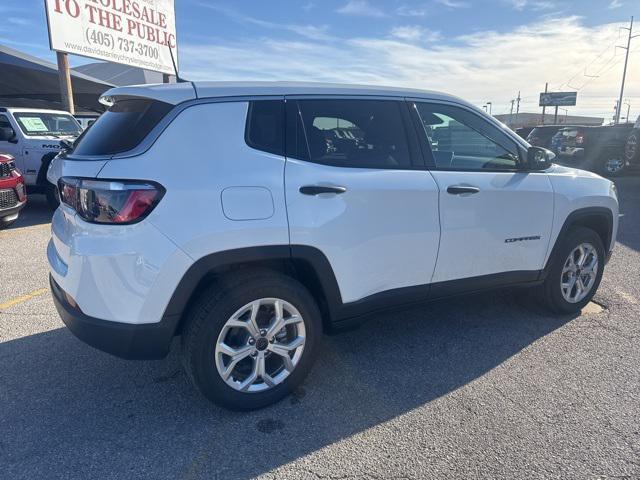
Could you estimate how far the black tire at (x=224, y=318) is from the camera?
257 cm

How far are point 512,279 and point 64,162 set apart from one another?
325cm

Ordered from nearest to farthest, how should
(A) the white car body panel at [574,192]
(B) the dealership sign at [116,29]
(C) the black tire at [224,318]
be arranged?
(C) the black tire at [224,318]
(A) the white car body panel at [574,192]
(B) the dealership sign at [116,29]

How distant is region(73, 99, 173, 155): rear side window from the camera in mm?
2547

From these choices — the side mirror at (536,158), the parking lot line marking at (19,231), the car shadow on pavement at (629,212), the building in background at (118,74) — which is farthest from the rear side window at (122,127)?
the building in background at (118,74)

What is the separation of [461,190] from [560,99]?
76423 millimetres

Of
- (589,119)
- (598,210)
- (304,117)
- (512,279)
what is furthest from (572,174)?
(589,119)

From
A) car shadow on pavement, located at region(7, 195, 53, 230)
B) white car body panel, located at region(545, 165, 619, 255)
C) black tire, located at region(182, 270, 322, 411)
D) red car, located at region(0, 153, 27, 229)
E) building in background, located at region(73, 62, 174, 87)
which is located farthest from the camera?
building in background, located at region(73, 62, 174, 87)

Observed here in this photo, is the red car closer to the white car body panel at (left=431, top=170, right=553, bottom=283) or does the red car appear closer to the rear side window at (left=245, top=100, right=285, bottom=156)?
the rear side window at (left=245, top=100, right=285, bottom=156)

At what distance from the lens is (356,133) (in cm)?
305

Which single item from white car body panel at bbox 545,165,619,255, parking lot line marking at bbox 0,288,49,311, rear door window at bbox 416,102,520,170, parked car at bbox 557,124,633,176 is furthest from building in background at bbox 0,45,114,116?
white car body panel at bbox 545,165,619,255

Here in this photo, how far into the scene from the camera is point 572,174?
154 inches

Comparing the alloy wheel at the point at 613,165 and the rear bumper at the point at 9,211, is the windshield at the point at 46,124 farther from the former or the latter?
the alloy wheel at the point at 613,165

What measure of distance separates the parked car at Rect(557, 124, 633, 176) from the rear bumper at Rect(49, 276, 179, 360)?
16.0 metres

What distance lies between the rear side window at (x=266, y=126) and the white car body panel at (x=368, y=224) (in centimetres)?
14
